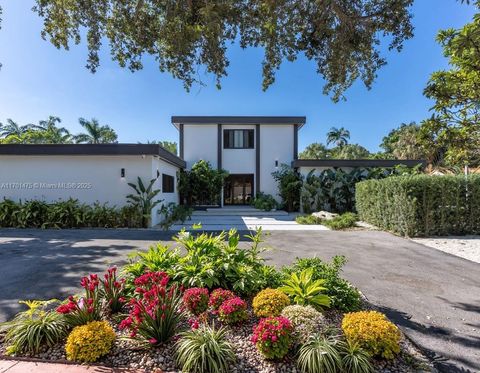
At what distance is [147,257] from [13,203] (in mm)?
10547

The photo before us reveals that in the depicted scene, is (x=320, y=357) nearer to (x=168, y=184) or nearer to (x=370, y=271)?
(x=370, y=271)

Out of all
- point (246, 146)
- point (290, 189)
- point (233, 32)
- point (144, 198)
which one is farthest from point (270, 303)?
point (246, 146)

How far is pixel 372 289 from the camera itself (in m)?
4.48

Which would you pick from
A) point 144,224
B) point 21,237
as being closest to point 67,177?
point 21,237

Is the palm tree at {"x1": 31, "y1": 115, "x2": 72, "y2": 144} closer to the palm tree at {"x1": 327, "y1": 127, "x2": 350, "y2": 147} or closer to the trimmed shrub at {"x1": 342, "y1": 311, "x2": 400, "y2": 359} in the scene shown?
the trimmed shrub at {"x1": 342, "y1": 311, "x2": 400, "y2": 359}

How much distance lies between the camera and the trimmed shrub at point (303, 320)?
257cm

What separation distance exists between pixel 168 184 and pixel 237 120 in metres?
6.98

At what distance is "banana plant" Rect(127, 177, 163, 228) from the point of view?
10617 mm

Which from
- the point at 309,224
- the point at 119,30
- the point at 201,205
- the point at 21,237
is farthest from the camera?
the point at 201,205

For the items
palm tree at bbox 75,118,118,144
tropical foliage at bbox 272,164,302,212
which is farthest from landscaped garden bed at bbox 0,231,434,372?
palm tree at bbox 75,118,118,144

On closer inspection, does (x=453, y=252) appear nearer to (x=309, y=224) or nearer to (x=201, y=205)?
(x=309, y=224)

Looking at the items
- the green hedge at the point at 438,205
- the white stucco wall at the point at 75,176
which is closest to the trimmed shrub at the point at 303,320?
the green hedge at the point at 438,205

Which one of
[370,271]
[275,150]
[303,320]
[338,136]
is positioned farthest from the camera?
[338,136]

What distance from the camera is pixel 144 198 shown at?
35.4 feet
